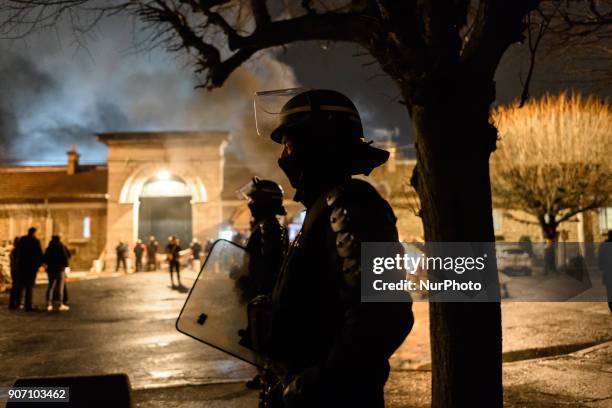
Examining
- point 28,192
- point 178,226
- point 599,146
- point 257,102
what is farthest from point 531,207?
point 28,192

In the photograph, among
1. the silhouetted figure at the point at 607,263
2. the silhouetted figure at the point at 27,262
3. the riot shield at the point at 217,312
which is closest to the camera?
the riot shield at the point at 217,312

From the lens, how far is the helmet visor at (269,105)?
2385mm

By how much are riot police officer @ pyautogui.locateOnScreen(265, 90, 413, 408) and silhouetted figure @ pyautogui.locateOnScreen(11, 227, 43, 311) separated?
33.8 ft

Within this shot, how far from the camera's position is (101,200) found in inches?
1145

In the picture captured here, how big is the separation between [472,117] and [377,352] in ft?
6.59

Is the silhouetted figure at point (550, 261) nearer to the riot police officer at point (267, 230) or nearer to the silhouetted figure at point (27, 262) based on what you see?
the silhouetted figure at point (27, 262)

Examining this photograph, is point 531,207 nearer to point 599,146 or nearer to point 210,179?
point 599,146

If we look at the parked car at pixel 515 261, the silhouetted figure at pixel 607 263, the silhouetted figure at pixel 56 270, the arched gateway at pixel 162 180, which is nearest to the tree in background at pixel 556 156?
the parked car at pixel 515 261

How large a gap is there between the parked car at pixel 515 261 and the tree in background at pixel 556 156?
154 centimetres

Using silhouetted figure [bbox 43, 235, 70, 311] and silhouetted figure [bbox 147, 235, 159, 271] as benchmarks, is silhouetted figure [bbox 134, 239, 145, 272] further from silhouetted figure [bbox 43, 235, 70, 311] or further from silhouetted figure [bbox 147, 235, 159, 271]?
silhouetted figure [bbox 43, 235, 70, 311]

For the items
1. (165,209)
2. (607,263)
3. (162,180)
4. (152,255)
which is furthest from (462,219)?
(165,209)

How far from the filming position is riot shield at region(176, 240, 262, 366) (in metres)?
2.04

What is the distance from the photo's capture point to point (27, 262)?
1029 centimetres

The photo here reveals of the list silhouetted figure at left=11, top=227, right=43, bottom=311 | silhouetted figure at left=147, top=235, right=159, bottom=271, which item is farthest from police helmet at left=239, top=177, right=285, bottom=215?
silhouetted figure at left=147, top=235, right=159, bottom=271
